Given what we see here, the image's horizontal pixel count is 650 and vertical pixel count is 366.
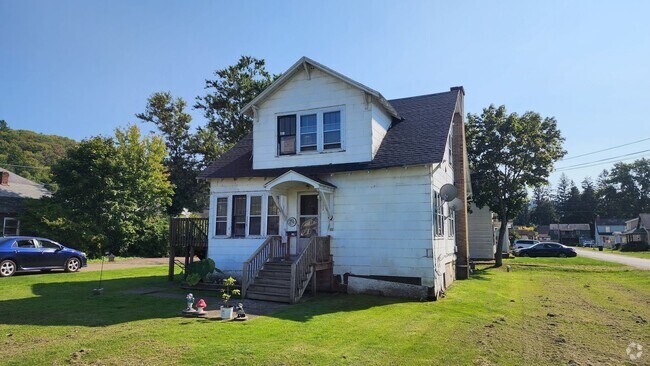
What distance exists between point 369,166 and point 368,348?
722cm

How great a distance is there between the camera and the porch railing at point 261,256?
11992 mm

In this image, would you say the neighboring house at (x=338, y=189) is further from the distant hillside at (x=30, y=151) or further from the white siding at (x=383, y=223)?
the distant hillside at (x=30, y=151)

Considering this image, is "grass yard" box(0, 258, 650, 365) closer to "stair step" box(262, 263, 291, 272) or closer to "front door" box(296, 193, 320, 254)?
"stair step" box(262, 263, 291, 272)

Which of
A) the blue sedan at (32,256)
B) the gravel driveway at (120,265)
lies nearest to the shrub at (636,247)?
the gravel driveway at (120,265)

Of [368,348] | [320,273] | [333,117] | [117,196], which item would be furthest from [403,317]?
[117,196]

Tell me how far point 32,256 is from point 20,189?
19039 mm

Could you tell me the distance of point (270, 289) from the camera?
39.0 feet

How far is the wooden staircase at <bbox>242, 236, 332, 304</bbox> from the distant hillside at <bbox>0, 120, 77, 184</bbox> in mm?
54969

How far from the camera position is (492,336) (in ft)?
25.7

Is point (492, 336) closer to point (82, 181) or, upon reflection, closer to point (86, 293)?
point (86, 293)

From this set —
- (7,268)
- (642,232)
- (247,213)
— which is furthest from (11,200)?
(642,232)

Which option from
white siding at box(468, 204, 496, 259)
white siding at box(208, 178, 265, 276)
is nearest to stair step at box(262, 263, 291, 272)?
white siding at box(208, 178, 265, 276)

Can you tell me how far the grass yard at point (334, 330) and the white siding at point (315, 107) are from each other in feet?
15.9

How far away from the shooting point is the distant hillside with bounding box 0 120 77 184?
6162 cm
